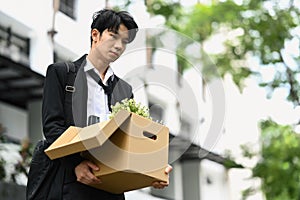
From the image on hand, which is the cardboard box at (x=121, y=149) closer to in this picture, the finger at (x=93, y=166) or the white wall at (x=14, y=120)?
the finger at (x=93, y=166)

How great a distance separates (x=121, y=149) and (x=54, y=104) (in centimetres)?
34

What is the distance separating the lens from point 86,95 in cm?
312

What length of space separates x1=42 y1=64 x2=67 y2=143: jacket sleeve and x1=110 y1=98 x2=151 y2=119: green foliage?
0.73 feet

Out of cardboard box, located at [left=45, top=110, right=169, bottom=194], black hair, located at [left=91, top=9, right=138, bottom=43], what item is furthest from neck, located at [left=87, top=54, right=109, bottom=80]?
cardboard box, located at [left=45, top=110, right=169, bottom=194]

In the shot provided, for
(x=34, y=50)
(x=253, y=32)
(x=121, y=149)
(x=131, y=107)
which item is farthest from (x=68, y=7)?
(x=121, y=149)

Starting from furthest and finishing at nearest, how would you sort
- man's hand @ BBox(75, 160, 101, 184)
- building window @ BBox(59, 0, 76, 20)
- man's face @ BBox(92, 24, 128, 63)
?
1. building window @ BBox(59, 0, 76, 20)
2. man's face @ BBox(92, 24, 128, 63)
3. man's hand @ BBox(75, 160, 101, 184)

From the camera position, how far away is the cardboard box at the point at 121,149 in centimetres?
285

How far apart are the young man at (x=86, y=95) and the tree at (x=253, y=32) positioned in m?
6.90

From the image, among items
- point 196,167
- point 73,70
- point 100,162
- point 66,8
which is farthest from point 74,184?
point 196,167

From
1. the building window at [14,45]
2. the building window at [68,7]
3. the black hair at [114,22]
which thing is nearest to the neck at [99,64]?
the black hair at [114,22]

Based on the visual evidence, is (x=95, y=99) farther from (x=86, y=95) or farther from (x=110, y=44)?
(x=110, y=44)

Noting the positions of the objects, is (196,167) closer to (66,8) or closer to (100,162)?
(66,8)

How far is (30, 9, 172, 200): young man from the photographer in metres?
3.04

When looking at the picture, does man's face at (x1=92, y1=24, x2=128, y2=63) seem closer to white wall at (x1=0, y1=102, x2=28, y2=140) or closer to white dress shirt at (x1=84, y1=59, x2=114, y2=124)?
white dress shirt at (x1=84, y1=59, x2=114, y2=124)
